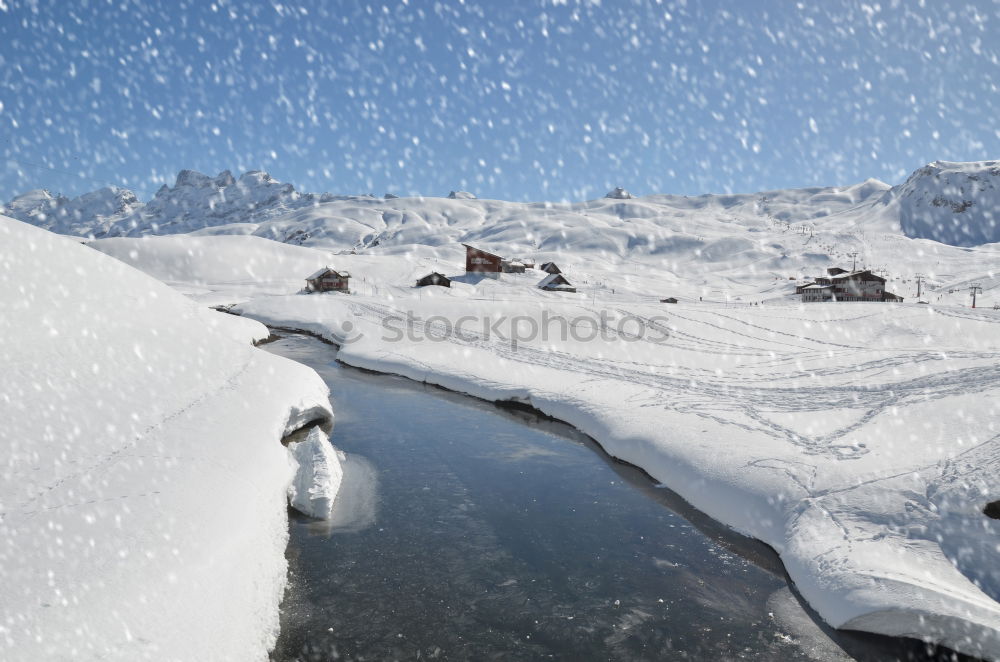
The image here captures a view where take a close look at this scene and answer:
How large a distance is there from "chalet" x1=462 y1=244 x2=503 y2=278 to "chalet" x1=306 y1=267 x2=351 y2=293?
61.4 feet

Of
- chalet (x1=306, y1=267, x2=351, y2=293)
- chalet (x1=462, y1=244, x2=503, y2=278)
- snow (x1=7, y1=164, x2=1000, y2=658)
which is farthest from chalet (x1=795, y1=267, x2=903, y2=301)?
chalet (x1=306, y1=267, x2=351, y2=293)

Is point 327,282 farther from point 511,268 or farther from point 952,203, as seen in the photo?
point 952,203

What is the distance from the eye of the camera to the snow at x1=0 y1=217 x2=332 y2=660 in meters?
6.31

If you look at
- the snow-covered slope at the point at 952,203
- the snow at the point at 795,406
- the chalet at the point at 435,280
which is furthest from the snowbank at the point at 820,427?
the snow-covered slope at the point at 952,203

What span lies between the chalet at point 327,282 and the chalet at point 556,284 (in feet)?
81.5

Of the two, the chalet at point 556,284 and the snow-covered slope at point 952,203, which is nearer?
the chalet at point 556,284

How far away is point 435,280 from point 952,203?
19217cm

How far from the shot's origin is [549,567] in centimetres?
954

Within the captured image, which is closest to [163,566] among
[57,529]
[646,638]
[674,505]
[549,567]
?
[57,529]

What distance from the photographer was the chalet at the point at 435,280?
6800cm

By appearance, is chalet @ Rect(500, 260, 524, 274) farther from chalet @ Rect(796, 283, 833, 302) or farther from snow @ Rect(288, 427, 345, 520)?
snow @ Rect(288, 427, 345, 520)

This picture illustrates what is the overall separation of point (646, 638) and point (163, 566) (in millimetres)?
6813

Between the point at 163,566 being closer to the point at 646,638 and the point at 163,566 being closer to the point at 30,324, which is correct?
the point at 646,638

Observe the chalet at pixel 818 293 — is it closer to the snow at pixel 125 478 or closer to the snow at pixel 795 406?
the snow at pixel 795 406
